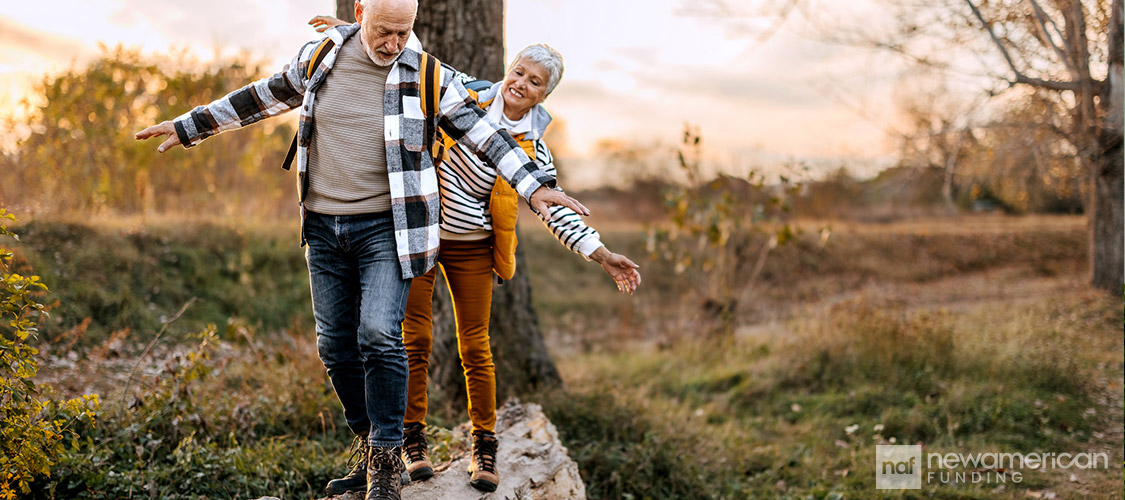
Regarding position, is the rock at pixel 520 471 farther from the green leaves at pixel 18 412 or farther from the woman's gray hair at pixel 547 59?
the woman's gray hair at pixel 547 59

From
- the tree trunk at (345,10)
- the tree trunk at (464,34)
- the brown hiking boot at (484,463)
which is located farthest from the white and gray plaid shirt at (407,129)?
the tree trunk at (345,10)

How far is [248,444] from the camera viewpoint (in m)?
3.96

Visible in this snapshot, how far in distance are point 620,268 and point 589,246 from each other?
145 mm

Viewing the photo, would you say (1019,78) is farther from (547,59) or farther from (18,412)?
(18,412)

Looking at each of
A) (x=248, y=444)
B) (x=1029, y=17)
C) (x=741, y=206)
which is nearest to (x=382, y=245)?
(x=248, y=444)

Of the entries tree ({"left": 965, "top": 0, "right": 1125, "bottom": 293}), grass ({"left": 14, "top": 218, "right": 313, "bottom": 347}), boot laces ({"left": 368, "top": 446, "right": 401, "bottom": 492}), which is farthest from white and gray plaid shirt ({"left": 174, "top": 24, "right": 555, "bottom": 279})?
tree ({"left": 965, "top": 0, "right": 1125, "bottom": 293})

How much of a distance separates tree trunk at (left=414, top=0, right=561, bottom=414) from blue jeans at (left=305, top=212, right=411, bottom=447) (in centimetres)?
193

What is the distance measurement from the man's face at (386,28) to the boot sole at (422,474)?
1.64 metres

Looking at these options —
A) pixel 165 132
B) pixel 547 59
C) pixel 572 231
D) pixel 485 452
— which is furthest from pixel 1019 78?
pixel 165 132

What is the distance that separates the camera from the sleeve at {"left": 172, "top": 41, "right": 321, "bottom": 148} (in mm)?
2867

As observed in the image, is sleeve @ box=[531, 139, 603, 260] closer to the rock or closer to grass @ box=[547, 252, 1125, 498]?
the rock

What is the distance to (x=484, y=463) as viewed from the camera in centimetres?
319

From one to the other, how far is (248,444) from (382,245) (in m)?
1.88

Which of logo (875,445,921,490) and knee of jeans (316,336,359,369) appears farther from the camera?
logo (875,445,921,490)
